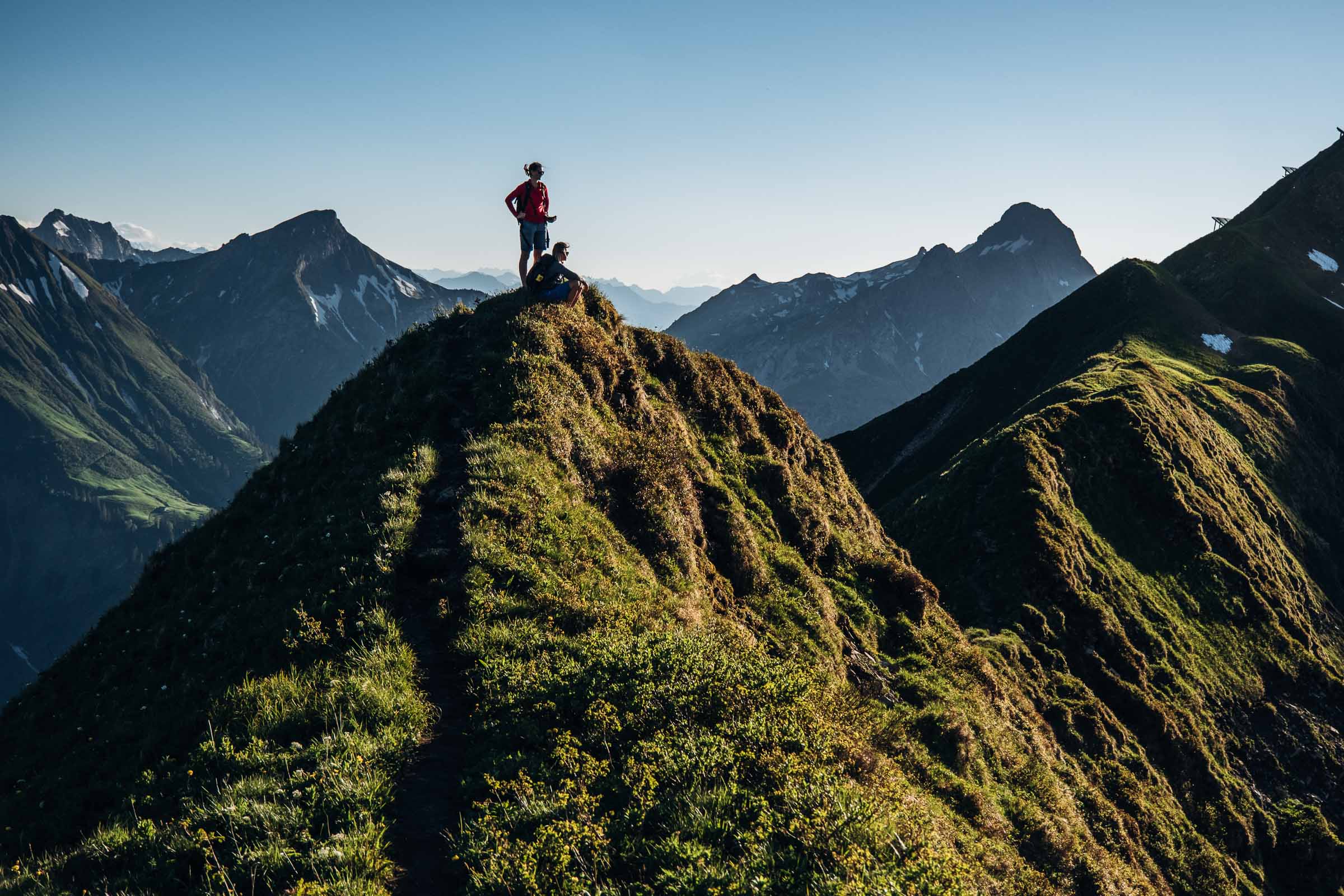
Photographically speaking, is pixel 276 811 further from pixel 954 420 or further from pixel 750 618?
pixel 954 420

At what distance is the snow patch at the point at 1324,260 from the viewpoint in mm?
119938

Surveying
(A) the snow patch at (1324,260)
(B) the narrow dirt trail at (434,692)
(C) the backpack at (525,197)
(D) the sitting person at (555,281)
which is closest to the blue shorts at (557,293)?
(D) the sitting person at (555,281)

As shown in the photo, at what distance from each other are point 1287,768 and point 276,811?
48.0m

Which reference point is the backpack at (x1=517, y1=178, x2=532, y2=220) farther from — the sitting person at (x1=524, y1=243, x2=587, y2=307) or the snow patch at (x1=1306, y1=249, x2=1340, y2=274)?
the snow patch at (x1=1306, y1=249, x2=1340, y2=274)

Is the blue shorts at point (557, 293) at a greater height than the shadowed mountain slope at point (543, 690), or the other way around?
the blue shorts at point (557, 293)

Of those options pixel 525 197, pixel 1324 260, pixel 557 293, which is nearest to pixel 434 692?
pixel 557 293

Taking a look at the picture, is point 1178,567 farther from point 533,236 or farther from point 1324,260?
point 1324,260

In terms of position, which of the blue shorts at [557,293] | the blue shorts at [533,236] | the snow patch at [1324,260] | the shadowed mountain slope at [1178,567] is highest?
the blue shorts at [533,236]

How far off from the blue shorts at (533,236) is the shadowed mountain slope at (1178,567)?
23785mm

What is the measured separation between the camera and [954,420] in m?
85.4

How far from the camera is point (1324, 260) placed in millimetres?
122000

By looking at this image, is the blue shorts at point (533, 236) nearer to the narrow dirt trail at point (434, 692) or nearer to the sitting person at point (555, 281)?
the sitting person at point (555, 281)

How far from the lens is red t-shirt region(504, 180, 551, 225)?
2333 centimetres

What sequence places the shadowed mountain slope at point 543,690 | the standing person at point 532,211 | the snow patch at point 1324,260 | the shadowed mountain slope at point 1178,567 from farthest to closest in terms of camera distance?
the snow patch at point 1324,260, the shadowed mountain slope at point 1178,567, the standing person at point 532,211, the shadowed mountain slope at point 543,690
